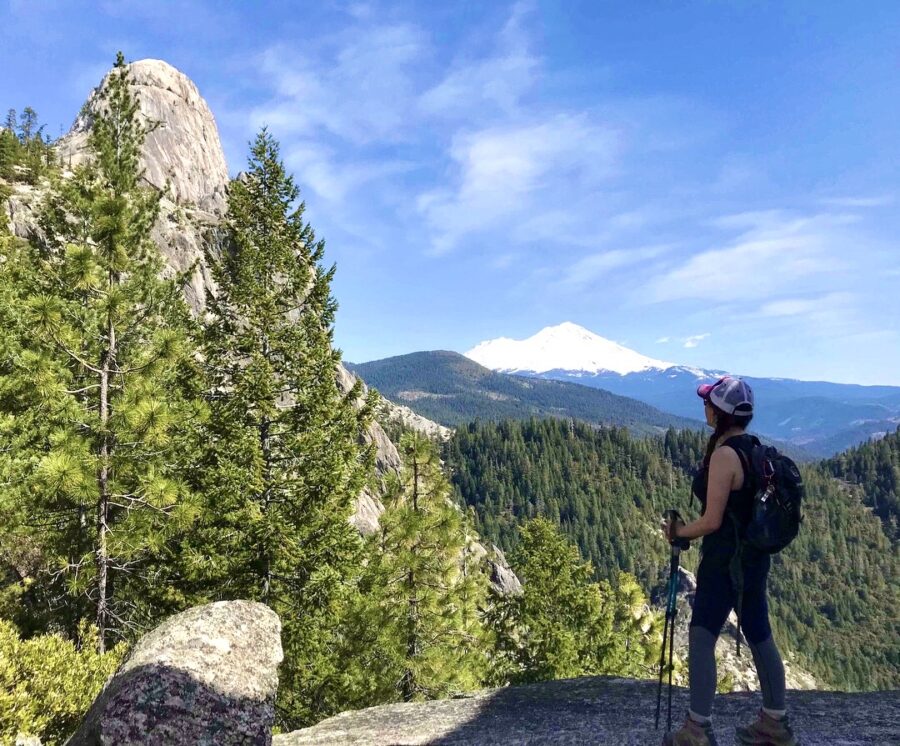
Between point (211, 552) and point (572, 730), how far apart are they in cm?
855

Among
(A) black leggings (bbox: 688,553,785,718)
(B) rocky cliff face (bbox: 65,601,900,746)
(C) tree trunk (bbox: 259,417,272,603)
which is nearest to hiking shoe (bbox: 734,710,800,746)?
(A) black leggings (bbox: 688,553,785,718)

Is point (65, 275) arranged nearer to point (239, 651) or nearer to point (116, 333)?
point (116, 333)

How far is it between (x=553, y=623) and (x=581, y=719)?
15.9 m

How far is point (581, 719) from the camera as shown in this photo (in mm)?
7238

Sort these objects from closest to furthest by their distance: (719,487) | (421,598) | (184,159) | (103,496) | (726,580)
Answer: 1. (719,487)
2. (726,580)
3. (103,496)
4. (421,598)
5. (184,159)

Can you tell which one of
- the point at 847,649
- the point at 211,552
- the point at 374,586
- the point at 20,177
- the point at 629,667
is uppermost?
the point at 20,177

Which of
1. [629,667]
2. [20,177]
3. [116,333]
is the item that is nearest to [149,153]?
[20,177]

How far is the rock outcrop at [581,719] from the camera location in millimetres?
6357

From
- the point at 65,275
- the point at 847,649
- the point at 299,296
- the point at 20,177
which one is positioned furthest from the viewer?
the point at 847,649

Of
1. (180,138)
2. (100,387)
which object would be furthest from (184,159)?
(100,387)

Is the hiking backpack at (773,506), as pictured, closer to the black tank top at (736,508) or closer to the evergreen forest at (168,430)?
the black tank top at (736,508)

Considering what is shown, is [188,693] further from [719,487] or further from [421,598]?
[421,598]

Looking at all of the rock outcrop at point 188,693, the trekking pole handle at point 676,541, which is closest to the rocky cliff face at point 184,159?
the rock outcrop at point 188,693

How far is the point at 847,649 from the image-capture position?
171125 millimetres
